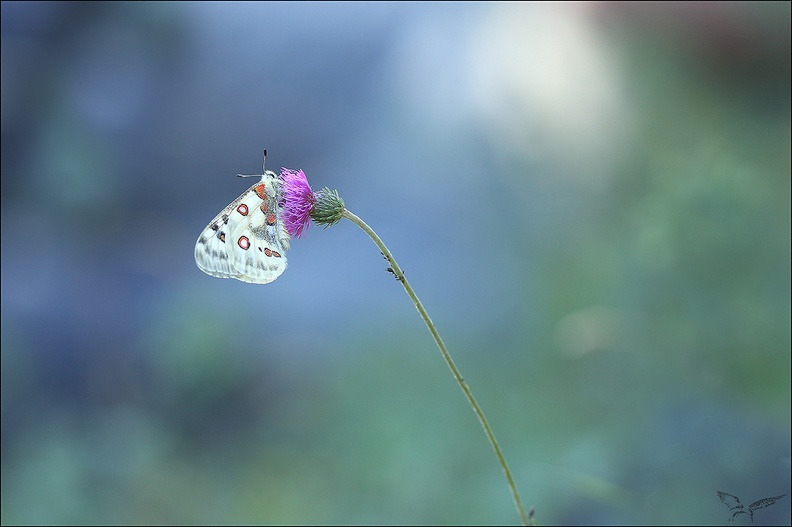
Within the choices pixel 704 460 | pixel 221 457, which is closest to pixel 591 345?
pixel 704 460

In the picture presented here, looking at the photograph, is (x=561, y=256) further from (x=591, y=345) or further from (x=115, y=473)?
(x=115, y=473)

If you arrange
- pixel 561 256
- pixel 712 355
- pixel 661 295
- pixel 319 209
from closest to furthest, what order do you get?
pixel 319 209, pixel 712 355, pixel 661 295, pixel 561 256

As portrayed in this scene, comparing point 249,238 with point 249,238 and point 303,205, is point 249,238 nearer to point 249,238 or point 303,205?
point 249,238

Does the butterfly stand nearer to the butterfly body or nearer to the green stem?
the butterfly body

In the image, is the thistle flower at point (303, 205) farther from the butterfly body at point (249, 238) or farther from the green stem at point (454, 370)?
the green stem at point (454, 370)

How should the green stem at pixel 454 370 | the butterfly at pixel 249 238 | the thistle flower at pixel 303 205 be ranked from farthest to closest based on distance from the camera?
the butterfly at pixel 249 238, the thistle flower at pixel 303 205, the green stem at pixel 454 370

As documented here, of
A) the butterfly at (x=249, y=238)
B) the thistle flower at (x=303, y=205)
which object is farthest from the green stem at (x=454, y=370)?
the butterfly at (x=249, y=238)

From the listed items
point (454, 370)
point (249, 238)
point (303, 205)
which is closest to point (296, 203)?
point (303, 205)

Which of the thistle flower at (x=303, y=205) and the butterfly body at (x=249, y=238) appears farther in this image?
the butterfly body at (x=249, y=238)
